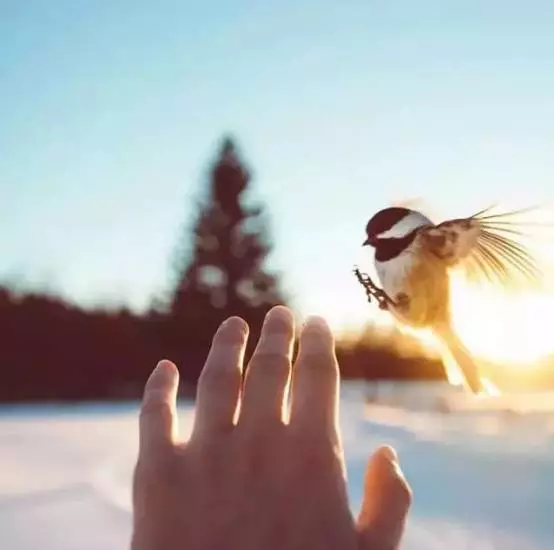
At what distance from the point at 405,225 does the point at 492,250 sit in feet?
0.10

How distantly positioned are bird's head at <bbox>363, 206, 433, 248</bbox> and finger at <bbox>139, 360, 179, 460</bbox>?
0.46 feet

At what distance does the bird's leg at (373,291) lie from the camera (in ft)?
1.08

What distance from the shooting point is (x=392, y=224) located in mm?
330

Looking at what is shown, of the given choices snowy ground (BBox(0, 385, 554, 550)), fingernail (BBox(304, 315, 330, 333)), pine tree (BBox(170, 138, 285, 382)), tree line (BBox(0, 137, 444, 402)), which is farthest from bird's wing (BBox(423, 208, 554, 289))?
pine tree (BBox(170, 138, 285, 382))

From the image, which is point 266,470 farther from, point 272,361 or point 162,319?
point 162,319

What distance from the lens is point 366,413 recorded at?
324 cm

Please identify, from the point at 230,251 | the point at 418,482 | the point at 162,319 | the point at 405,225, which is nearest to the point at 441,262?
the point at 405,225

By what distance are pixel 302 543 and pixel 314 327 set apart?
93mm

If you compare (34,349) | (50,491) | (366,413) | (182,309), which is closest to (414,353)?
(50,491)

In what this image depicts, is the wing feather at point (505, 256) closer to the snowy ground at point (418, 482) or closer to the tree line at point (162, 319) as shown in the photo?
the snowy ground at point (418, 482)

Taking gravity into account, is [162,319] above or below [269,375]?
above

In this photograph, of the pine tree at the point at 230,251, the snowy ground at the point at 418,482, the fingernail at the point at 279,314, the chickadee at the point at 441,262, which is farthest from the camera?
the pine tree at the point at 230,251

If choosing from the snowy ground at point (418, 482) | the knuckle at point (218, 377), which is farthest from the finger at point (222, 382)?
the snowy ground at point (418, 482)

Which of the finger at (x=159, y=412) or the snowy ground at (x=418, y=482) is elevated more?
the finger at (x=159, y=412)
